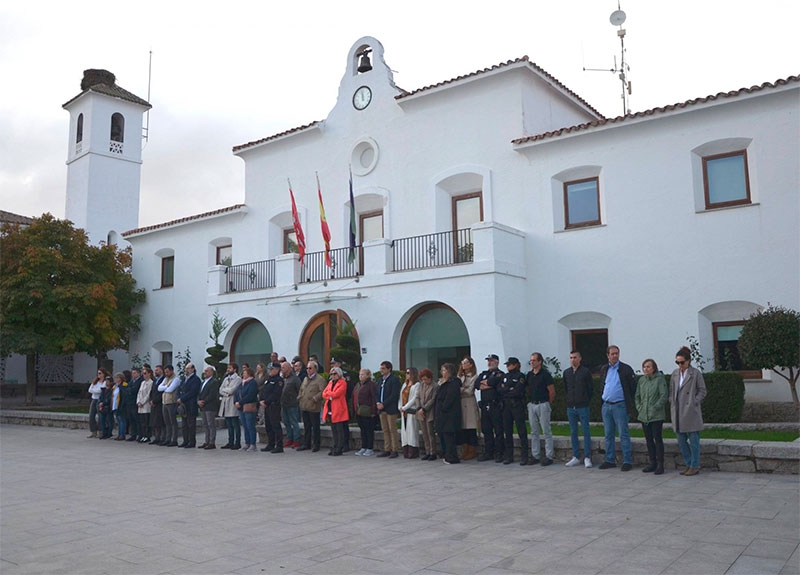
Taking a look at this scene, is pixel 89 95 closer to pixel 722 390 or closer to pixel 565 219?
pixel 565 219

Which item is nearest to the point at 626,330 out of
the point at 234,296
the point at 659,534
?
the point at 659,534

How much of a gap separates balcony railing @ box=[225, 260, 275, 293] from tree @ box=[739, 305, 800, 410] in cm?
1372

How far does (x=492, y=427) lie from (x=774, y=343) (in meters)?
5.41

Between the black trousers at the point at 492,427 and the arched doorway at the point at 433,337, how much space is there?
590cm

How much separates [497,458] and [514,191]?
26.3 feet

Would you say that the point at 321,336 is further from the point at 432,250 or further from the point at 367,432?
the point at 367,432

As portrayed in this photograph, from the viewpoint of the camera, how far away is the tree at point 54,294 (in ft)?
74.7

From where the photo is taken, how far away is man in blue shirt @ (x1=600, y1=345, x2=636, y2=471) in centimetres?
994

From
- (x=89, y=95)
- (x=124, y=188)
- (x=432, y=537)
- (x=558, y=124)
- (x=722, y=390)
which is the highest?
(x=89, y=95)

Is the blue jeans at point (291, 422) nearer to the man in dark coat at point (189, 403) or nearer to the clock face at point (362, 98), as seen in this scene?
the man in dark coat at point (189, 403)

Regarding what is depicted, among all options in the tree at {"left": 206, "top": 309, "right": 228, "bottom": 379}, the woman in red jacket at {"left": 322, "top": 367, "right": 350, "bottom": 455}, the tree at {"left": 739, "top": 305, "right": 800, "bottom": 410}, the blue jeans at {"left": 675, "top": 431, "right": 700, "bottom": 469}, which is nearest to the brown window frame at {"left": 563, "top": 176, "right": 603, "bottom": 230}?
the tree at {"left": 739, "top": 305, "right": 800, "bottom": 410}

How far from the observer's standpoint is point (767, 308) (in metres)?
13.6

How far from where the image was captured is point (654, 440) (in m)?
9.72

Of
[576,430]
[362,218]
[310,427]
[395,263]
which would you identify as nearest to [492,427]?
[576,430]
